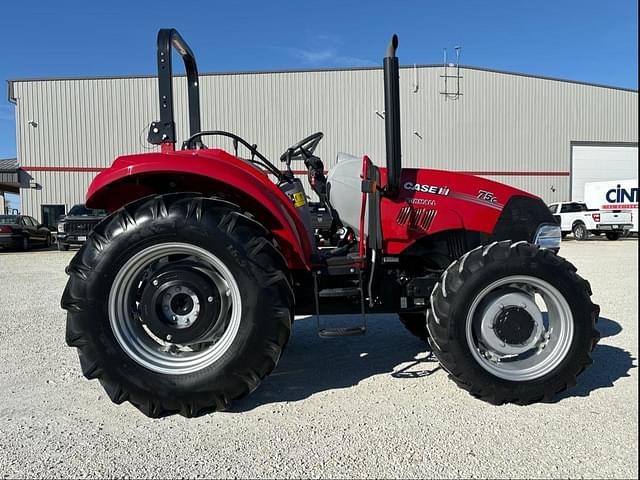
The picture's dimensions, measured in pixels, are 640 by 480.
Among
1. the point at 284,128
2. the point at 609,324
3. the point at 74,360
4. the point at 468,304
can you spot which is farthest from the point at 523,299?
the point at 284,128

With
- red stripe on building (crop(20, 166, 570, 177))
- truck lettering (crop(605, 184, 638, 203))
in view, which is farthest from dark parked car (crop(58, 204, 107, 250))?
truck lettering (crop(605, 184, 638, 203))

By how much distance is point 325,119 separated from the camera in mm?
20703

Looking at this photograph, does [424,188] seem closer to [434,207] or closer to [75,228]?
[434,207]

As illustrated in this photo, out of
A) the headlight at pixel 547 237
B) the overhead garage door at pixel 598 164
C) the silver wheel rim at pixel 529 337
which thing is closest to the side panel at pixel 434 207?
the headlight at pixel 547 237

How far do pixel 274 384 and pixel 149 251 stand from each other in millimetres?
1168

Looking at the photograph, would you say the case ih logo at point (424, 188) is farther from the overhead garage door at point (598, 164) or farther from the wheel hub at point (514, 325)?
the overhead garage door at point (598, 164)

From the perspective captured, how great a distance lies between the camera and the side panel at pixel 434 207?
3002 mm

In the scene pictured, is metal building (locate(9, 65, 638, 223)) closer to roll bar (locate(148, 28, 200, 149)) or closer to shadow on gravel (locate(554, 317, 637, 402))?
roll bar (locate(148, 28, 200, 149))

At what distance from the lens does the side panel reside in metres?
3.00

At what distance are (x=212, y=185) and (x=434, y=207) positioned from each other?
143cm

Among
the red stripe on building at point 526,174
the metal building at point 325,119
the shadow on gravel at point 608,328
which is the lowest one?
the shadow on gravel at point 608,328

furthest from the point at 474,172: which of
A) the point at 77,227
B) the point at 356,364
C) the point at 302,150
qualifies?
the point at 356,364

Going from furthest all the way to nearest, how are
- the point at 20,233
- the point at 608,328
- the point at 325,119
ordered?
1. the point at 325,119
2. the point at 20,233
3. the point at 608,328

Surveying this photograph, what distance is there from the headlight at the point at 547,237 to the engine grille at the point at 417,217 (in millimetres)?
791
